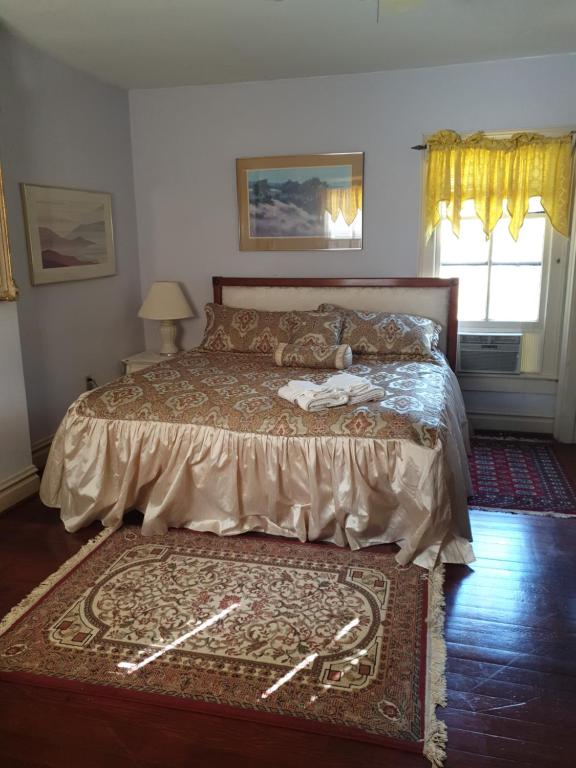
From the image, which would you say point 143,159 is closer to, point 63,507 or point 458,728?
point 63,507

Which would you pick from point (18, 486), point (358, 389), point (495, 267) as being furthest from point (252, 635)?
point (495, 267)

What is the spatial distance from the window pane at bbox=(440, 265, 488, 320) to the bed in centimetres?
112

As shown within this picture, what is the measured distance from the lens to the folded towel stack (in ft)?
9.23

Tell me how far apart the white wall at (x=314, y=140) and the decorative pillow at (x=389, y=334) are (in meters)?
0.54

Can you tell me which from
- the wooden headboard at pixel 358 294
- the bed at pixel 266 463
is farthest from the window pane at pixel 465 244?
the bed at pixel 266 463

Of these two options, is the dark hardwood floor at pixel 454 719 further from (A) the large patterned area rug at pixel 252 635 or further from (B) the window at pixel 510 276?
(B) the window at pixel 510 276

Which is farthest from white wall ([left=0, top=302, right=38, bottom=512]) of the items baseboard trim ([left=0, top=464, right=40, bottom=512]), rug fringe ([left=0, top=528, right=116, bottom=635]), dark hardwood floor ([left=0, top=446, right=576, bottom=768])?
dark hardwood floor ([left=0, top=446, right=576, bottom=768])

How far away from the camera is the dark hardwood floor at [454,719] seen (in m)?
1.71

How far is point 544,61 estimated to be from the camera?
3830mm

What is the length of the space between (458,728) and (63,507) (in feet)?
6.89

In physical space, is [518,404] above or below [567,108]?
below

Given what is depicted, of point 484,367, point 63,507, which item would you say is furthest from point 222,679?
point 484,367

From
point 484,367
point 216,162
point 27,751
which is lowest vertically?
point 27,751

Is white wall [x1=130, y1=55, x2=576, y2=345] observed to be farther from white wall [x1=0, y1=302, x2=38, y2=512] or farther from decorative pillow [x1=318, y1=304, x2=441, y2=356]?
white wall [x1=0, y1=302, x2=38, y2=512]
